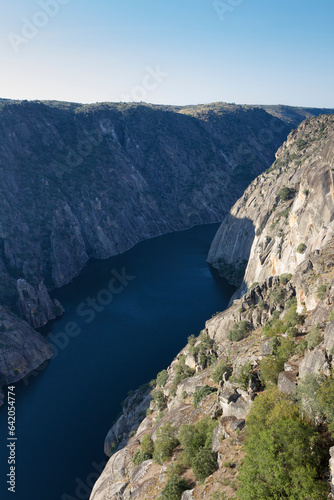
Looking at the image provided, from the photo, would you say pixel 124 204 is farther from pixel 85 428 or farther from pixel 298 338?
pixel 298 338

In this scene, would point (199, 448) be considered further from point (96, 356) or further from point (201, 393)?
point (96, 356)

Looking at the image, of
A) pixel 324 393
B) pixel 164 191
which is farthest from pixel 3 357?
pixel 164 191

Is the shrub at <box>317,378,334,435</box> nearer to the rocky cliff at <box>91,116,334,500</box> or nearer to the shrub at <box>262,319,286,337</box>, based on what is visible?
the rocky cliff at <box>91,116,334,500</box>

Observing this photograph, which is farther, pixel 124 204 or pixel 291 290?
pixel 124 204

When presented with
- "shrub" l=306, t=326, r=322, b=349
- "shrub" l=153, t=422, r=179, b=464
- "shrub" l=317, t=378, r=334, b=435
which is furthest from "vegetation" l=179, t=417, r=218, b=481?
"shrub" l=306, t=326, r=322, b=349

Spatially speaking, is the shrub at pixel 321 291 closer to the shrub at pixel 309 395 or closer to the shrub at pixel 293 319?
the shrub at pixel 293 319

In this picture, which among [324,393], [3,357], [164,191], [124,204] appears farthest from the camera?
[164,191]

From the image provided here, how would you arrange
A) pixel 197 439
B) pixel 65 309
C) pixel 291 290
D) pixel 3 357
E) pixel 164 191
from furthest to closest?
pixel 164 191 < pixel 65 309 < pixel 3 357 < pixel 291 290 < pixel 197 439
